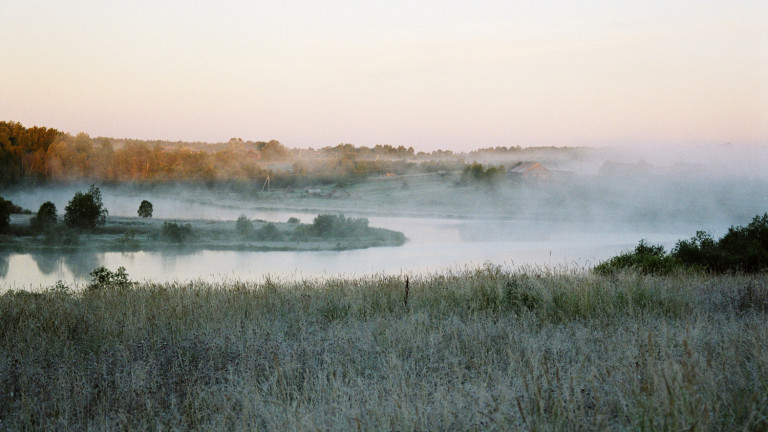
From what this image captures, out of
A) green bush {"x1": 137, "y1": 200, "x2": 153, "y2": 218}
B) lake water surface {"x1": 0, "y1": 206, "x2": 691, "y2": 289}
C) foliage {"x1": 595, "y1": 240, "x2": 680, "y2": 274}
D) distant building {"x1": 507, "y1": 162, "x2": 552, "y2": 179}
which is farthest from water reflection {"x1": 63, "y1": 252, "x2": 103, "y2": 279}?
distant building {"x1": 507, "y1": 162, "x2": 552, "y2": 179}

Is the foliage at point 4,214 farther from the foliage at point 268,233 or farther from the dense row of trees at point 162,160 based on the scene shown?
the foliage at point 268,233

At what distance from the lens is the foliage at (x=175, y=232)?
1945 centimetres

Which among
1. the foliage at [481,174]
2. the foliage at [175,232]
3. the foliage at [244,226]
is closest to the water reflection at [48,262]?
the foliage at [175,232]

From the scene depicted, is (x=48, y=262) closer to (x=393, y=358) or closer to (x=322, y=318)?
(x=322, y=318)

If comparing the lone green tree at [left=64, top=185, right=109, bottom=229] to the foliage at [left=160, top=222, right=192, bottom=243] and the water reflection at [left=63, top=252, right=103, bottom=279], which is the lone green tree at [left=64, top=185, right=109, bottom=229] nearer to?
the water reflection at [left=63, top=252, right=103, bottom=279]

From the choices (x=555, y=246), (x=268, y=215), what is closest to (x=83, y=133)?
(x=268, y=215)

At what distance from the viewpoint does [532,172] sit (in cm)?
2805

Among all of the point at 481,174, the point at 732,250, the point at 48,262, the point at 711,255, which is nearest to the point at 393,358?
the point at 711,255

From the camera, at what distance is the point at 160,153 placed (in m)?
23.7

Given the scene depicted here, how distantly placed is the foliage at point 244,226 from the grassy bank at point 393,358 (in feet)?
38.3

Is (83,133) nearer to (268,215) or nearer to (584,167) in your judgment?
(268,215)

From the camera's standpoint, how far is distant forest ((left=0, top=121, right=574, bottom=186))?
2069cm

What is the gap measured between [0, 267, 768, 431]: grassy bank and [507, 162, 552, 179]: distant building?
19306 mm

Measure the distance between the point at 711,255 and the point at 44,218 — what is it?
2014 cm
